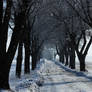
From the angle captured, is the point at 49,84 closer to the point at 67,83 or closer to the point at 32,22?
the point at 67,83

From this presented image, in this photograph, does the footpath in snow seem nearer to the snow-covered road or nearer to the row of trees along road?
the snow-covered road

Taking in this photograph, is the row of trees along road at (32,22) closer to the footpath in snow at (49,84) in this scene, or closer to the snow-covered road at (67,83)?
the footpath in snow at (49,84)

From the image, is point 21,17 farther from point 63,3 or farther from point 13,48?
point 63,3

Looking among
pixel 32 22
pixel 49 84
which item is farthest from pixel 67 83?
pixel 32 22

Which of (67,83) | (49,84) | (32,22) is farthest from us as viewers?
(32,22)

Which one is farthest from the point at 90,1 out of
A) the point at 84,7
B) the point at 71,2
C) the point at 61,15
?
the point at 61,15

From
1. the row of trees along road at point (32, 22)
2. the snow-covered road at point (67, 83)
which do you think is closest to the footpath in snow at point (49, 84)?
the snow-covered road at point (67, 83)

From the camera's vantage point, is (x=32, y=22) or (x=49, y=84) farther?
(x=32, y=22)

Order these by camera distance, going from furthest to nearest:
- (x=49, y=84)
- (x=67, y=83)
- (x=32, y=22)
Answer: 1. (x=32, y=22)
2. (x=67, y=83)
3. (x=49, y=84)

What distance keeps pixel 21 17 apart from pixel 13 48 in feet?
5.53

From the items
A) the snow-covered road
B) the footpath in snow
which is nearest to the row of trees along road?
the footpath in snow

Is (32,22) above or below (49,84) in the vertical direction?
above

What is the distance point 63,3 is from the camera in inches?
1254

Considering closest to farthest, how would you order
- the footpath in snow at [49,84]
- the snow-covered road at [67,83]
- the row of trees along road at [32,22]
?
1. the row of trees along road at [32,22]
2. the footpath in snow at [49,84]
3. the snow-covered road at [67,83]
